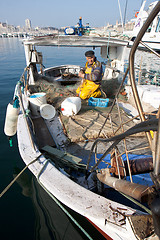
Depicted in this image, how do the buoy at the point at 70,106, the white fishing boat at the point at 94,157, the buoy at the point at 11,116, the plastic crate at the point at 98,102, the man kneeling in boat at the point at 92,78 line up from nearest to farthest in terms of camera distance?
the white fishing boat at the point at 94,157, the buoy at the point at 11,116, the buoy at the point at 70,106, the plastic crate at the point at 98,102, the man kneeling in boat at the point at 92,78

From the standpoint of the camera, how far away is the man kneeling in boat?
581 centimetres

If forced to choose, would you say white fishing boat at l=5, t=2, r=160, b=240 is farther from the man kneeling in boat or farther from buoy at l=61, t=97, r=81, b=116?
the man kneeling in boat

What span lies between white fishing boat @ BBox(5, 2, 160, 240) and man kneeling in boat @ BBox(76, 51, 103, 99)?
0.39m

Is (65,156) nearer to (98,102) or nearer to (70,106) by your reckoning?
(70,106)

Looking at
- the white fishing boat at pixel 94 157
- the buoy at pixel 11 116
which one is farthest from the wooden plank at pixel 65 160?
the buoy at pixel 11 116

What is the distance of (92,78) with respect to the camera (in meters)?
5.87

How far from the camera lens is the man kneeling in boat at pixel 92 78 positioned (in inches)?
229

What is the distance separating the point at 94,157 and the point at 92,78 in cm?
340

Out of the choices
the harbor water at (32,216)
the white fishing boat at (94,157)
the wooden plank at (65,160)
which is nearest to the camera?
the white fishing boat at (94,157)

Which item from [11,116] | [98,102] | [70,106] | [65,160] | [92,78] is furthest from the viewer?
[92,78]

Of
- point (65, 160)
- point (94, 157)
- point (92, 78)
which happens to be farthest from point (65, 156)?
point (92, 78)

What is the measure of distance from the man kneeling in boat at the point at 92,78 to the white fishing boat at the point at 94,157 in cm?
39

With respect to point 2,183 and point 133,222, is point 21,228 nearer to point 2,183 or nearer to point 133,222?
point 2,183

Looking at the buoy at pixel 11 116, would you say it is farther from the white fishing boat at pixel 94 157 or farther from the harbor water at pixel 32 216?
the harbor water at pixel 32 216
